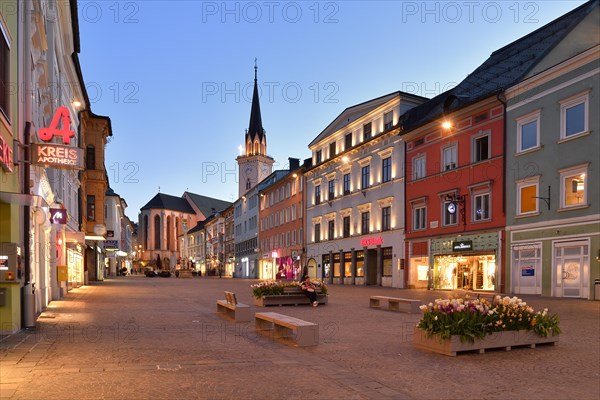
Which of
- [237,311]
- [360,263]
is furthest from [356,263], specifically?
[237,311]

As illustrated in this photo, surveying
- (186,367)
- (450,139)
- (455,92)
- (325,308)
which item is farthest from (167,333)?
(455,92)

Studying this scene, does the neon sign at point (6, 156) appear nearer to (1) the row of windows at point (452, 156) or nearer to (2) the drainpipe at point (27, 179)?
(2) the drainpipe at point (27, 179)

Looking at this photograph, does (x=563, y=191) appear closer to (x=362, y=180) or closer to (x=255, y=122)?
(x=362, y=180)

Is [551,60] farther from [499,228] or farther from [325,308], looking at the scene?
[325,308]

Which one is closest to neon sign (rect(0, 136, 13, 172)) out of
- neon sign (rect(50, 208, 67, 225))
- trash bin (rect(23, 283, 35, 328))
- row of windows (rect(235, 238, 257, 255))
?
trash bin (rect(23, 283, 35, 328))

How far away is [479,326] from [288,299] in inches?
469

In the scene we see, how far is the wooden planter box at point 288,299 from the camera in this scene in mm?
20422

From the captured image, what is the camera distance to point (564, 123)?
25297 mm

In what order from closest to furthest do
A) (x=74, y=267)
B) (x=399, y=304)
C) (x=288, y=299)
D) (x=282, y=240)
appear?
(x=399, y=304) < (x=288, y=299) < (x=74, y=267) < (x=282, y=240)

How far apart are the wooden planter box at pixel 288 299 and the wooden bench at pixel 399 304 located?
6.91 ft

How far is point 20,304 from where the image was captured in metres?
12.2

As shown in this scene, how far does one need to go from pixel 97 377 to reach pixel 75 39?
2464cm

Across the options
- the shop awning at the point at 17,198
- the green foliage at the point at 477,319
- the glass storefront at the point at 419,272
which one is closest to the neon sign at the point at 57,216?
the shop awning at the point at 17,198

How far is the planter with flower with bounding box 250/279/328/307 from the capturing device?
20.5 m
